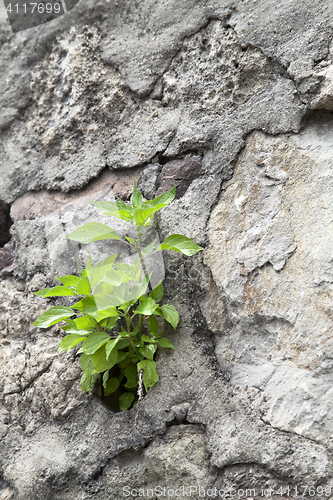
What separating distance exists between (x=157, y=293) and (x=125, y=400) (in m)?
0.36

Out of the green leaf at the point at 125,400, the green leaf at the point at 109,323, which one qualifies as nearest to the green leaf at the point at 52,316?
the green leaf at the point at 109,323

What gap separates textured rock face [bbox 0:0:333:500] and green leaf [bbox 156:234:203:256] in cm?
10

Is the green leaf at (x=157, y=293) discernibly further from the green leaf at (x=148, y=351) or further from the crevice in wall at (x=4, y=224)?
the crevice in wall at (x=4, y=224)

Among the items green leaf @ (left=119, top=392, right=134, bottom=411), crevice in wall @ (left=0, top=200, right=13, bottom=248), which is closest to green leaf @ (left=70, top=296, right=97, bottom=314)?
green leaf @ (left=119, top=392, right=134, bottom=411)

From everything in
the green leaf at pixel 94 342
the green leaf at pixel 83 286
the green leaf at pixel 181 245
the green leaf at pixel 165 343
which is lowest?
the green leaf at pixel 165 343

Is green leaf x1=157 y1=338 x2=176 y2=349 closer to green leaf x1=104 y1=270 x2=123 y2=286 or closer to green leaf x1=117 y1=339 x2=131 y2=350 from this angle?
green leaf x1=117 y1=339 x2=131 y2=350

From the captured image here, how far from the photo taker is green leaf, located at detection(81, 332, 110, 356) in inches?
39.3

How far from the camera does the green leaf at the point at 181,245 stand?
1.01 meters

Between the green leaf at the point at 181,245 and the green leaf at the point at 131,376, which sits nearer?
the green leaf at the point at 181,245

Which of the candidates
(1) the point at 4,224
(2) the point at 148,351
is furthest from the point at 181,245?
(1) the point at 4,224

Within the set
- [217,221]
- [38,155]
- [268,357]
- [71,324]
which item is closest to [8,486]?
[71,324]

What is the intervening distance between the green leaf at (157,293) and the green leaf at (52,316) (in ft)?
0.82

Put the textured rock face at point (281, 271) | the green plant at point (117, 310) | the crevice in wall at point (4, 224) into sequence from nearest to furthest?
the textured rock face at point (281, 271) → the green plant at point (117, 310) → the crevice in wall at point (4, 224)

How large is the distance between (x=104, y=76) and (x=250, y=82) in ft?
1.99
